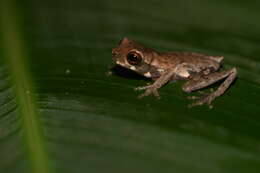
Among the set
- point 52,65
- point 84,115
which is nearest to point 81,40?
point 52,65

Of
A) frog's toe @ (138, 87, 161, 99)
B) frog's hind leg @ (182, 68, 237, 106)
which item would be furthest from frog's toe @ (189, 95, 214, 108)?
frog's toe @ (138, 87, 161, 99)

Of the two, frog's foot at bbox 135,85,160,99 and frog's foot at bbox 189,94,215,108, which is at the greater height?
frog's foot at bbox 135,85,160,99

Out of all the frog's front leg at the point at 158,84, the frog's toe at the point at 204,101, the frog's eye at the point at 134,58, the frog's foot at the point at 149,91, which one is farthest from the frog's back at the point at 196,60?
the frog's toe at the point at 204,101

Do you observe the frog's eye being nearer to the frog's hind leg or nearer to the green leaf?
the green leaf

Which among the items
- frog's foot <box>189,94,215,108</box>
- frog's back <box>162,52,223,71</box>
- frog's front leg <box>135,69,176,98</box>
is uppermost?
frog's back <box>162,52,223,71</box>

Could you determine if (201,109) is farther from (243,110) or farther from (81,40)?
(81,40)

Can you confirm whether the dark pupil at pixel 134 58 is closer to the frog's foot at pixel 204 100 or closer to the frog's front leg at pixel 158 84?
the frog's front leg at pixel 158 84
